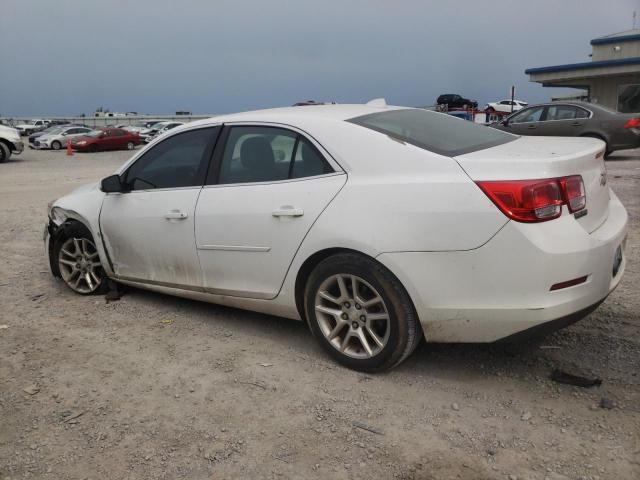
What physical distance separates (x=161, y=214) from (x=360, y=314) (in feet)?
5.74

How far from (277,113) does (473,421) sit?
7.48 feet

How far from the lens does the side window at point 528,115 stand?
46.2 ft

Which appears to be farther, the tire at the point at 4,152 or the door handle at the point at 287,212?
the tire at the point at 4,152

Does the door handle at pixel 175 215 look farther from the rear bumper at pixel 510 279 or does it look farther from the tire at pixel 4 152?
the tire at pixel 4 152

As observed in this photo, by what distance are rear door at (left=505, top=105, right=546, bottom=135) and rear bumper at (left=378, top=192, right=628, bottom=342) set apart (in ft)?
38.5

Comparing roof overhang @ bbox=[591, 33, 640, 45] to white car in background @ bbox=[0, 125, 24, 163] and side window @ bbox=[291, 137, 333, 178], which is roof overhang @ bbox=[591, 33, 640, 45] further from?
side window @ bbox=[291, 137, 333, 178]

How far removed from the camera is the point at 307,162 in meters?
3.61

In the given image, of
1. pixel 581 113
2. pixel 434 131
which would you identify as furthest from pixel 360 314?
pixel 581 113

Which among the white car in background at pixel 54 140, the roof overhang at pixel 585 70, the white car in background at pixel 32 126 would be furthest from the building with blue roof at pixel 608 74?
the white car in background at pixel 32 126

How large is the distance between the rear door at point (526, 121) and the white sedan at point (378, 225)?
10.9 m

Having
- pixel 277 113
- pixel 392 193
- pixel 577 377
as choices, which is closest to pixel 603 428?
pixel 577 377

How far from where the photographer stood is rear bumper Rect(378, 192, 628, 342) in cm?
286

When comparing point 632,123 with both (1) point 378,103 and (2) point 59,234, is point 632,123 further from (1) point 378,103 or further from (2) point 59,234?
(2) point 59,234

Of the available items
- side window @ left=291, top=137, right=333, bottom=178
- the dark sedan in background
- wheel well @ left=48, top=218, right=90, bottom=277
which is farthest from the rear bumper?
the dark sedan in background
